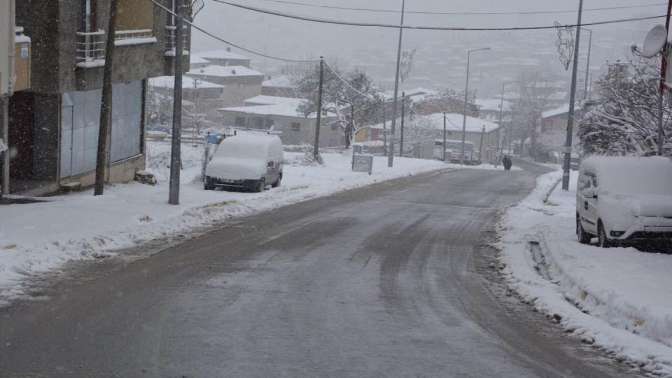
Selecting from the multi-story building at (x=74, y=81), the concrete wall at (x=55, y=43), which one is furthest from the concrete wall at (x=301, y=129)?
the concrete wall at (x=55, y=43)

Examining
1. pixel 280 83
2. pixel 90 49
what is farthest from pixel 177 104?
pixel 280 83

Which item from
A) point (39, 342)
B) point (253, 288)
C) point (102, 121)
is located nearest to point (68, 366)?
point (39, 342)

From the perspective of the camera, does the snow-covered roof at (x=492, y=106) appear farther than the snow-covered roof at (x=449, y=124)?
Yes

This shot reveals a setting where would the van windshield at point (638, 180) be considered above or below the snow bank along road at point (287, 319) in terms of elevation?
above

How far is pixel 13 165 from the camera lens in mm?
25156

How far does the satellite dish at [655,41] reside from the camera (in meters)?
A: 18.5

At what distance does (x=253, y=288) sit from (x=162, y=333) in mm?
2969

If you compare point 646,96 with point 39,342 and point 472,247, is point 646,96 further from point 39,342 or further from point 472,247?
Result: point 39,342

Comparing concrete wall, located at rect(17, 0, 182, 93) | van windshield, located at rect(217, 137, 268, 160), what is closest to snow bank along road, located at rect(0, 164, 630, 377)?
concrete wall, located at rect(17, 0, 182, 93)

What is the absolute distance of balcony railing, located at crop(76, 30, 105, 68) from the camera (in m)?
23.8

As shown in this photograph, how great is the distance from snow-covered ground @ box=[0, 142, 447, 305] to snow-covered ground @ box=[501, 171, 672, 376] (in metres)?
6.76

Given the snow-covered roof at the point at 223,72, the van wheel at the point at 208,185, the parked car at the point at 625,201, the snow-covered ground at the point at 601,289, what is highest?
the snow-covered roof at the point at 223,72

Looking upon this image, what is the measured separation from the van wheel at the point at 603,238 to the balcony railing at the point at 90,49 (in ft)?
46.2

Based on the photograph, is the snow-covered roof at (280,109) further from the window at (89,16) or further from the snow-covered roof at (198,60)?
the window at (89,16)
